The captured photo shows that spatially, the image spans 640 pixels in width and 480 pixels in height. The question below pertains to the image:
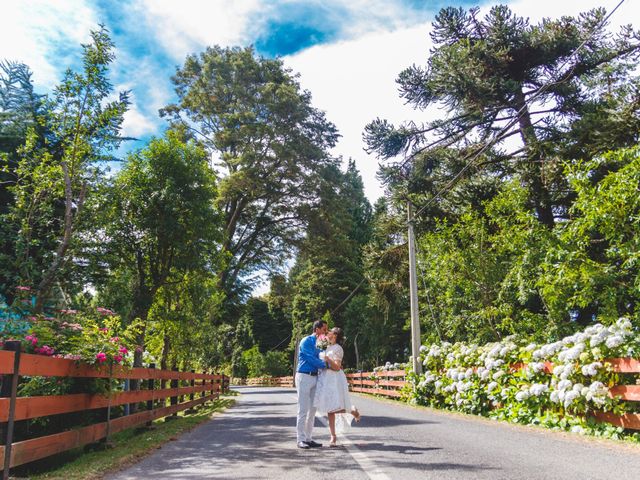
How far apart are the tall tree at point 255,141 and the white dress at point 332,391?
18498 millimetres

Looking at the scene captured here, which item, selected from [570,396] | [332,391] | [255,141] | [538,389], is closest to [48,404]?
[332,391]

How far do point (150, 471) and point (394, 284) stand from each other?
67.3 ft

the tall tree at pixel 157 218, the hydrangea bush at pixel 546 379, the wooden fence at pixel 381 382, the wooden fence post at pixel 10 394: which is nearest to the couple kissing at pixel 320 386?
the wooden fence post at pixel 10 394

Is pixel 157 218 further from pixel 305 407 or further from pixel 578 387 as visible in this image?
pixel 578 387

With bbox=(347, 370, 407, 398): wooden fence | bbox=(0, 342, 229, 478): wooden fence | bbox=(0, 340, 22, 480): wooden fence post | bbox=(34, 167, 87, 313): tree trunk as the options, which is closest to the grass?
bbox=(0, 342, 229, 478): wooden fence

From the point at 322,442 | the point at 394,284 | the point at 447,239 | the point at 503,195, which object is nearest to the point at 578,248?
the point at 503,195

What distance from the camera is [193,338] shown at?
17641 millimetres

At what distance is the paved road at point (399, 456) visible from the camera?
16.1 feet

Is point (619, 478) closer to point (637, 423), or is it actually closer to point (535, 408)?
point (637, 423)

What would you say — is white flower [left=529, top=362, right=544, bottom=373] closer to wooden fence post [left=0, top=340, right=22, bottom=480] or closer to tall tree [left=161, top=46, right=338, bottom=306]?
wooden fence post [left=0, top=340, right=22, bottom=480]

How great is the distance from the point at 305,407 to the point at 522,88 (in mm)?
16277

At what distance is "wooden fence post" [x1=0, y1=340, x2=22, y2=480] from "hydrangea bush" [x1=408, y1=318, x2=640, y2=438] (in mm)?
7559

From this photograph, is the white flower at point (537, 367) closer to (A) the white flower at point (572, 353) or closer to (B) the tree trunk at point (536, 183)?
(A) the white flower at point (572, 353)

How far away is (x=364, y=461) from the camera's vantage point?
18.3ft
